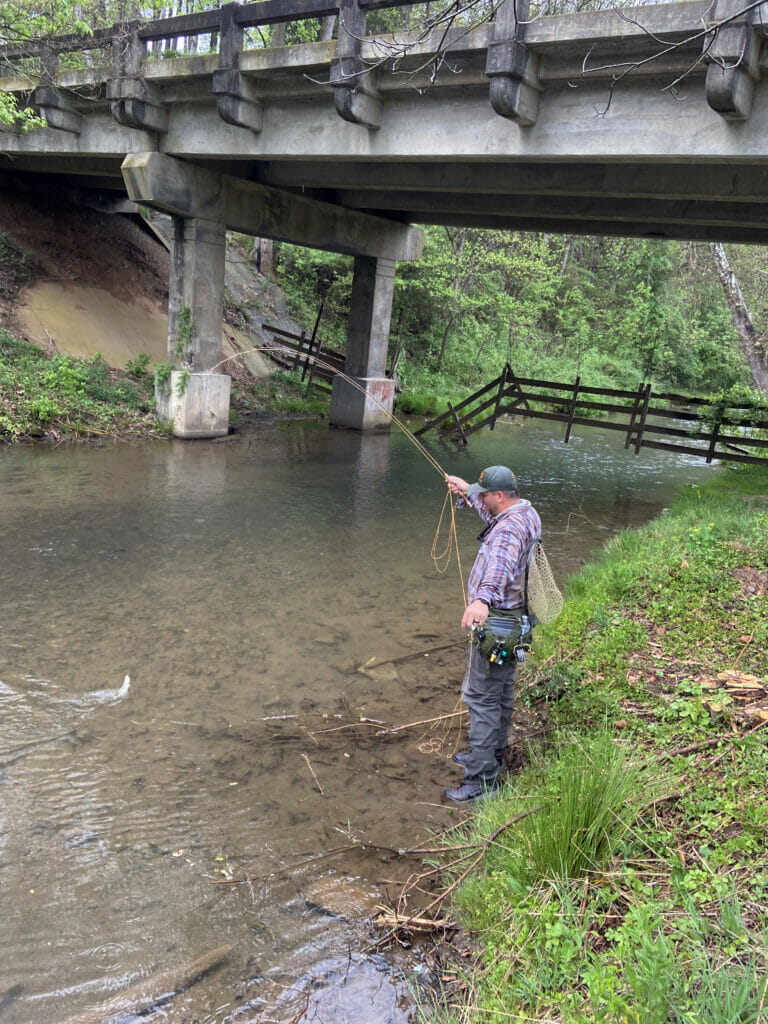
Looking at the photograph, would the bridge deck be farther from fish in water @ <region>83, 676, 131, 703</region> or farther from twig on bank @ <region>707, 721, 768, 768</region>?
fish in water @ <region>83, 676, 131, 703</region>

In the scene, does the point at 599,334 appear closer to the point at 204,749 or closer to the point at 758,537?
the point at 758,537

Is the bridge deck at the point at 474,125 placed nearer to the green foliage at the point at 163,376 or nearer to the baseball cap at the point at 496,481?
the baseball cap at the point at 496,481

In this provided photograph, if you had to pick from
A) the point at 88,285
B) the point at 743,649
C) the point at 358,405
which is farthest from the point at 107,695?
the point at 88,285

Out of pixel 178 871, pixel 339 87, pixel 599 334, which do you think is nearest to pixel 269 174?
pixel 339 87

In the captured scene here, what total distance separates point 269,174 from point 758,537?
1307cm

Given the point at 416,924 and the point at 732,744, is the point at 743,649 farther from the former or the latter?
the point at 416,924

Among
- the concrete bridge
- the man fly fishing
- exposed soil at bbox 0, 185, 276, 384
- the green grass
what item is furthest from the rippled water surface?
exposed soil at bbox 0, 185, 276, 384

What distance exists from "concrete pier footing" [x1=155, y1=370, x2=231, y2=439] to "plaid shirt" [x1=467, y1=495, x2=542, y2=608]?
41.1 ft

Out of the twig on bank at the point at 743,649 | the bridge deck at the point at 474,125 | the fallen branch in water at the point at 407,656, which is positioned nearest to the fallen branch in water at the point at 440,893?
the twig on bank at the point at 743,649

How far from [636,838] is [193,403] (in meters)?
14.4

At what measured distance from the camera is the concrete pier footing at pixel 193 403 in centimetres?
1609

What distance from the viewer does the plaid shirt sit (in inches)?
183

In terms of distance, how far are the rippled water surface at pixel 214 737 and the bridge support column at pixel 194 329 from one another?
4.61m

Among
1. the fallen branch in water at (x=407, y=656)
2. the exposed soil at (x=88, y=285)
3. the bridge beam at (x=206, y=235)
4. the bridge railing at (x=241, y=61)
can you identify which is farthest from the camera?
the exposed soil at (x=88, y=285)
